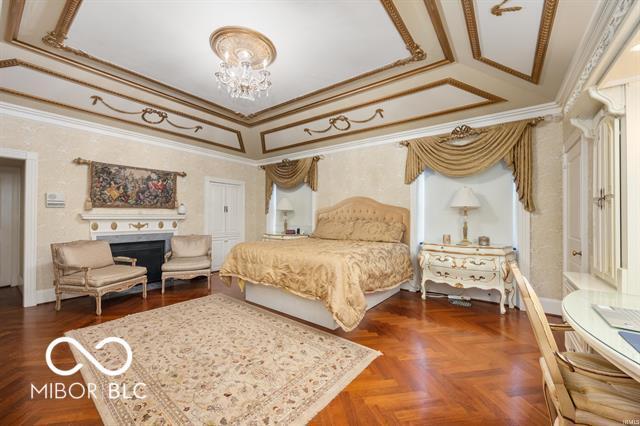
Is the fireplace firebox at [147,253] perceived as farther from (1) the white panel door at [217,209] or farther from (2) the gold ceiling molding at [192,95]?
(2) the gold ceiling molding at [192,95]

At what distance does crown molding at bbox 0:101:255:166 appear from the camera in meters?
3.53

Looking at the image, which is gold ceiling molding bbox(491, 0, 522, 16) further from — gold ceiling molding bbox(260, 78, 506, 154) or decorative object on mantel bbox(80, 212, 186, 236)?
decorative object on mantel bbox(80, 212, 186, 236)

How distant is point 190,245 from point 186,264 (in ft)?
1.83

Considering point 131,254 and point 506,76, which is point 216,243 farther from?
point 506,76

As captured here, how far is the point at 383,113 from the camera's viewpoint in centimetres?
407

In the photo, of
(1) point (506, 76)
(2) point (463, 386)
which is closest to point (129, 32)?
(1) point (506, 76)

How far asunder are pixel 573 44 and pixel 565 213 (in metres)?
1.82

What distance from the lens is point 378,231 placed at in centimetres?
426

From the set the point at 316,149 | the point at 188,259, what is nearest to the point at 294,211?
the point at 316,149

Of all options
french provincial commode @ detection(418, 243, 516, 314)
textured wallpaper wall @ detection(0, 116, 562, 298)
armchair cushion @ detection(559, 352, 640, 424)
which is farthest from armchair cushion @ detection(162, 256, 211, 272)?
armchair cushion @ detection(559, 352, 640, 424)

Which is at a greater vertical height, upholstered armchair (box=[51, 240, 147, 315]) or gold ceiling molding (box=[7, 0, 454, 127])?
gold ceiling molding (box=[7, 0, 454, 127])

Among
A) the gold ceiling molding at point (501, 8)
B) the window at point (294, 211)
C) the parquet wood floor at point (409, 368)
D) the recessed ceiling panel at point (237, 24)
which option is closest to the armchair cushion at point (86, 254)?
the parquet wood floor at point (409, 368)

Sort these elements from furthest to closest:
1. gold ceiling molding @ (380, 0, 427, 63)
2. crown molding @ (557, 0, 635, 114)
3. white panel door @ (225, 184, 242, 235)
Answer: white panel door @ (225, 184, 242, 235), gold ceiling molding @ (380, 0, 427, 63), crown molding @ (557, 0, 635, 114)

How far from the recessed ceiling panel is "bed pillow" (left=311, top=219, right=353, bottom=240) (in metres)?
2.29
